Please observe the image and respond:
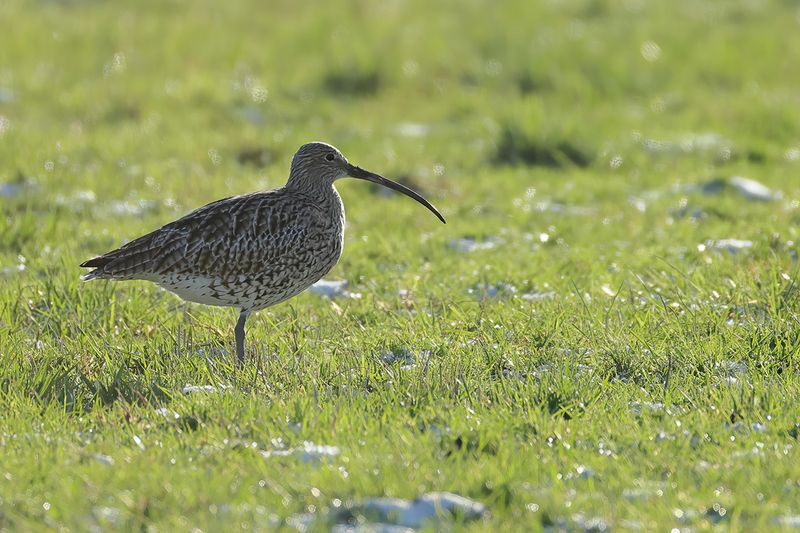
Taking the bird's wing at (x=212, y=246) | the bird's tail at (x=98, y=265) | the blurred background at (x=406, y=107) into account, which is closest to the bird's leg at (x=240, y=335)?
the bird's wing at (x=212, y=246)

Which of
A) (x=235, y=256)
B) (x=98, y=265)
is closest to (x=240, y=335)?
(x=235, y=256)

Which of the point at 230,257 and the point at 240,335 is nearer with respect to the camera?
the point at 240,335

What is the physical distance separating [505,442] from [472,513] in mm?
764

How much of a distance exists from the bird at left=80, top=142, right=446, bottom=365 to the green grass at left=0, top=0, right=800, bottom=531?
1.06ft

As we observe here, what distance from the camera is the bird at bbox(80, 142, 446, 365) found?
7.89 m

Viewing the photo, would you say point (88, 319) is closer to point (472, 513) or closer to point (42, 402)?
point (42, 402)

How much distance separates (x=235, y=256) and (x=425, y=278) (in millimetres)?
1922

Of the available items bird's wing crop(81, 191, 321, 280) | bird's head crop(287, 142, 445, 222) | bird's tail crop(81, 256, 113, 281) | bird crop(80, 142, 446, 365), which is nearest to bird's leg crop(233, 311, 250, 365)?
bird crop(80, 142, 446, 365)

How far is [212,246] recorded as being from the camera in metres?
7.93

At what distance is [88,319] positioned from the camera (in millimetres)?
8203

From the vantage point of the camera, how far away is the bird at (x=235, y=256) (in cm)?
789

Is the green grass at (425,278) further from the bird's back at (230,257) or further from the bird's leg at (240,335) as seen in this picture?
the bird's back at (230,257)

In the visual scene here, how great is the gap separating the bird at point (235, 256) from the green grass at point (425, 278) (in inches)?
12.7

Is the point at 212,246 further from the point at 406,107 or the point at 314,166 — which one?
the point at 406,107
